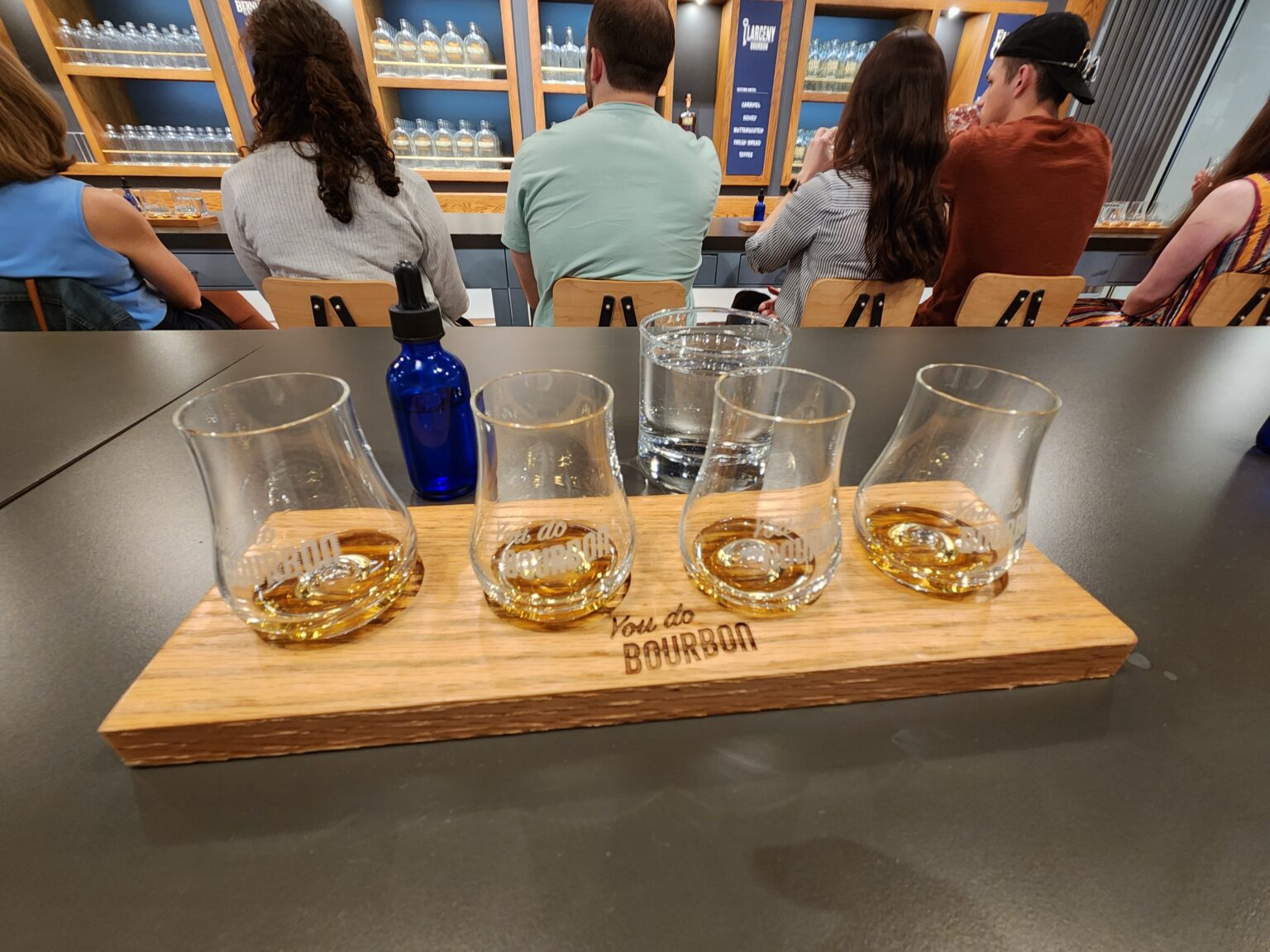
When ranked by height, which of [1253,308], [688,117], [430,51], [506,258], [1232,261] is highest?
[430,51]

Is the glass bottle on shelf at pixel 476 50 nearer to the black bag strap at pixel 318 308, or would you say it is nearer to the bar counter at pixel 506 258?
the bar counter at pixel 506 258

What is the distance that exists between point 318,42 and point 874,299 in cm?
128

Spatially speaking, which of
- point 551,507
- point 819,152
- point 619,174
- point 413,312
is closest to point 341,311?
point 619,174

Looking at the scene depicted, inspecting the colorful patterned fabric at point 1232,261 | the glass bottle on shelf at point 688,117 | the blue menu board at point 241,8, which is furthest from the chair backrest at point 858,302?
the blue menu board at point 241,8

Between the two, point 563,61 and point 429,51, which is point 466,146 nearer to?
point 429,51

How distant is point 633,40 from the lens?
3.97ft

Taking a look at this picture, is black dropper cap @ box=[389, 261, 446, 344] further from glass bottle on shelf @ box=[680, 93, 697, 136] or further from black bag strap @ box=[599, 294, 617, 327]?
glass bottle on shelf @ box=[680, 93, 697, 136]

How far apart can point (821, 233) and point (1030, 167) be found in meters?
0.60

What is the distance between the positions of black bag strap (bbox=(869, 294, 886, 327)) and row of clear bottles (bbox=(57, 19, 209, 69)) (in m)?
3.40

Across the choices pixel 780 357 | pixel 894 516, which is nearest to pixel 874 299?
pixel 780 357

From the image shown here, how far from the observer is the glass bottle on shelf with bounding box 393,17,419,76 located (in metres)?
2.82

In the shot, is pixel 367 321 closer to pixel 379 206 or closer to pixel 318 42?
pixel 379 206

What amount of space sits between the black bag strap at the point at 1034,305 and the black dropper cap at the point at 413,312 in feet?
4.65

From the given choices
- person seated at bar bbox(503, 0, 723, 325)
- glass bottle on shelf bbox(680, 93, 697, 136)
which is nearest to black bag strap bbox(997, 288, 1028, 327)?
person seated at bar bbox(503, 0, 723, 325)
